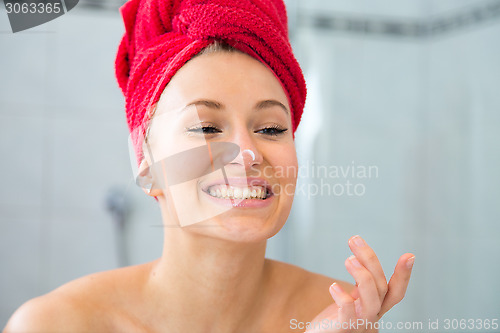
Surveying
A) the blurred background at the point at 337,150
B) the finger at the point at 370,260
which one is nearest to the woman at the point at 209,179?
the finger at the point at 370,260

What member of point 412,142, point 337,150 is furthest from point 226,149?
point 412,142

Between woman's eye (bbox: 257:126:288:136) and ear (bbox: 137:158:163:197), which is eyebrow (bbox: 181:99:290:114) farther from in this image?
ear (bbox: 137:158:163:197)

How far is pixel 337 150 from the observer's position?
161cm

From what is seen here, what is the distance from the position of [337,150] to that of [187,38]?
3.14 feet

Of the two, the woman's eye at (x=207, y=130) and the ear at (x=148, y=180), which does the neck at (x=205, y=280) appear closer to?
the ear at (x=148, y=180)

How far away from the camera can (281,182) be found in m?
0.74

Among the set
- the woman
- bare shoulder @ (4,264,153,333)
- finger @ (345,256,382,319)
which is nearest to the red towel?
the woman

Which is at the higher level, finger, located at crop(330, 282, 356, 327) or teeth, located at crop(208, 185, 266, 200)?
teeth, located at crop(208, 185, 266, 200)

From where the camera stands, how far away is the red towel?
74 centimetres

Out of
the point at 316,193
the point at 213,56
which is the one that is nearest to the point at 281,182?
the point at 213,56

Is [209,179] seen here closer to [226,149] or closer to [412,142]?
[226,149]

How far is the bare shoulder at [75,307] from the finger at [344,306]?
0.38m

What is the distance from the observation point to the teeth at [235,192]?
70 cm

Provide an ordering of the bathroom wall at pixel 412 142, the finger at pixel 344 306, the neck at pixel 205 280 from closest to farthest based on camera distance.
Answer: the finger at pixel 344 306 < the neck at pixel 205 280 < the bathroom wall at pixel 412 142
